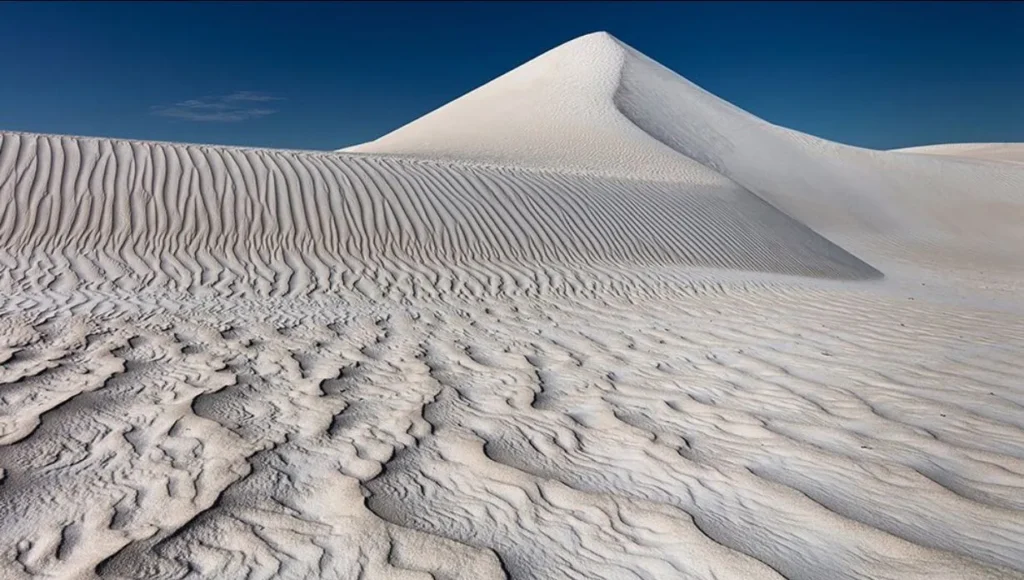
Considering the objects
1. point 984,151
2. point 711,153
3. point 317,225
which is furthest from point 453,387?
point 984,151

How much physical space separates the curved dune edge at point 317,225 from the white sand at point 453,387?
6cm

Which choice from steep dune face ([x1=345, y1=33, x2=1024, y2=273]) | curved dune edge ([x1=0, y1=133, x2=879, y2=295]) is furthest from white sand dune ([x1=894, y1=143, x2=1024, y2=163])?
curved dune edge ([x1=0, y1=133, x2=879, y2=295])

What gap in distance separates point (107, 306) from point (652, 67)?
37.2 m

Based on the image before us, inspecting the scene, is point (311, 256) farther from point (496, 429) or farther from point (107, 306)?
point (496, 429)

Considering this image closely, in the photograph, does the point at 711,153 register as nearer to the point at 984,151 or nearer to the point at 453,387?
the point at 453,387

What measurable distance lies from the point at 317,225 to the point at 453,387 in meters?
6.01

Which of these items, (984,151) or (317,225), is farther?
(984,151)

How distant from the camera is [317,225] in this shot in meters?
9.59

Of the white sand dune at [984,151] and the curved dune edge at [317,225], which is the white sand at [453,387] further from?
the white sand dune at [984,151]

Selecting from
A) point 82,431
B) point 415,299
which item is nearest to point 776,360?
point 415,299

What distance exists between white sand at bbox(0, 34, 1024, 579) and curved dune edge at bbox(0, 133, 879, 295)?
0.06 m

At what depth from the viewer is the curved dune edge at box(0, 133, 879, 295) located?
7982 mm

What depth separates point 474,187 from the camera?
11992 millimetres

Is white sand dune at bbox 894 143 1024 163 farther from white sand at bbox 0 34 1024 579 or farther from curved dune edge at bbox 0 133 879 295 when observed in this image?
white sand at bbox 0 34 1024 579
